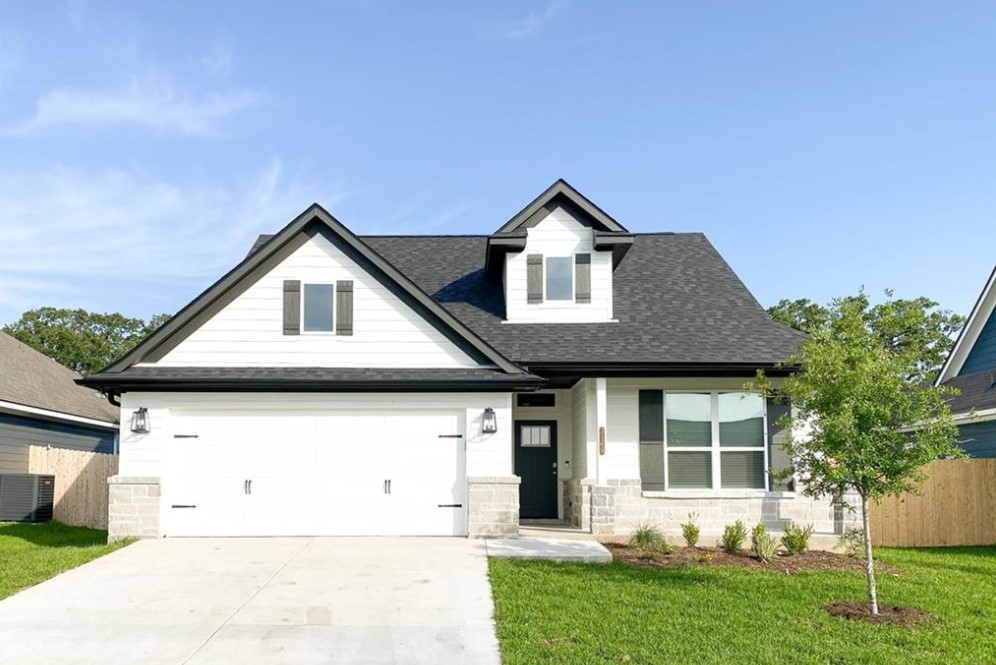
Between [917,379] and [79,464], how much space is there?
56.7 feet

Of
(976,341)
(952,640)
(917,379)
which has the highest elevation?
(976,341)

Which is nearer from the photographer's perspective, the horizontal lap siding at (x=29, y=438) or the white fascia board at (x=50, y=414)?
the white fascia board at (x=50, y=414)

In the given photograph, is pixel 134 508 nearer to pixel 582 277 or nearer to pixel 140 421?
pixel 140 421

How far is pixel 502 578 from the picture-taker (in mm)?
10555

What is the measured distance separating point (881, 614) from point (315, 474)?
897cm

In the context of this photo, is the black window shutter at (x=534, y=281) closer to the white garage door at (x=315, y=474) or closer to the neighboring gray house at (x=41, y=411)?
the white garage door at (x=315, y=474)

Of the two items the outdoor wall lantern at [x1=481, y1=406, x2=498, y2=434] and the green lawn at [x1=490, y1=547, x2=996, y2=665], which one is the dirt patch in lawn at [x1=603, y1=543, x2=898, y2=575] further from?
the outdoor wall lantern at [x1=481, y1=406, x2=498, y2=434]

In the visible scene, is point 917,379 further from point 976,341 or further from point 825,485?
point 976,341

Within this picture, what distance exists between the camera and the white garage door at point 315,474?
46.4ft

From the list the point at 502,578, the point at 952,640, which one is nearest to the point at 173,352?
the point at 502,578

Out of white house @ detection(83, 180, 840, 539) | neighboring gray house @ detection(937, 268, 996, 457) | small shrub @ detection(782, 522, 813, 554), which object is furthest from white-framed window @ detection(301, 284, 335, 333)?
neighboring gray house @ detection(937, 268, 996, 457)

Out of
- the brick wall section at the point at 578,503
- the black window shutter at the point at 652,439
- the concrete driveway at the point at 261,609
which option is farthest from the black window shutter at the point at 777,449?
the concrete driveway at the point at 261,609

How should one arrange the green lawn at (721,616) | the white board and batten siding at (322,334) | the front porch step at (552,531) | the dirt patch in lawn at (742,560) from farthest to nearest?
the white board and batten siding at (322,334) < the front porch step at (552,531) < the dirt patch in lawn at (742,560) < the green lawn at (721,616)

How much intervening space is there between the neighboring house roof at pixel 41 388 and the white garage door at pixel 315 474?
28.2ft
